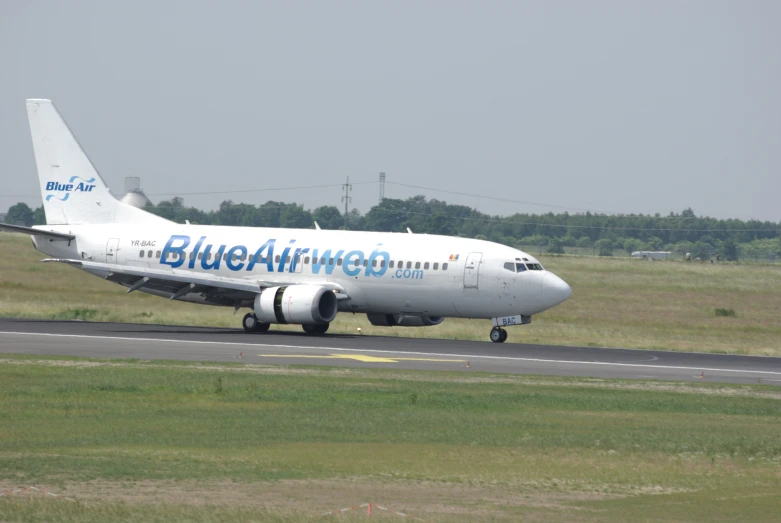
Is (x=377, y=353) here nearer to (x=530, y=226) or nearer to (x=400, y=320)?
(x=400, y=320)

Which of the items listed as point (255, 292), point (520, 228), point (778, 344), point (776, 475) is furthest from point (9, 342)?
point (520, 228)

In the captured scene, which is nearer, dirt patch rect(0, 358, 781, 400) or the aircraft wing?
dirt patch rect(0, 358, 781, 400)

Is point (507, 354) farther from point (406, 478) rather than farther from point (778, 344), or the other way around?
point (406, 478)

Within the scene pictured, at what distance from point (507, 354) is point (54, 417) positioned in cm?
1966

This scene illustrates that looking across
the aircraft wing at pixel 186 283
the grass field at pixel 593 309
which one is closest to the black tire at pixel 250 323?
the aircraft wing at pixel 186 283

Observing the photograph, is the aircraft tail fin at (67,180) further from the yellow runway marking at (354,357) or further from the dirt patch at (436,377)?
the dirt patch at (436,377)

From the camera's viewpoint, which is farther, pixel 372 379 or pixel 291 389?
pixel 372 379

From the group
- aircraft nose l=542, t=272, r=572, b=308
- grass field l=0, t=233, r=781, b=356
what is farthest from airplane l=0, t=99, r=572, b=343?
grass field l=0, t=233, r=781, b=356

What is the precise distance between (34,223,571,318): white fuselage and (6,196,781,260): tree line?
194 feet

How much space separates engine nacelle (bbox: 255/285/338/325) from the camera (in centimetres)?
4497

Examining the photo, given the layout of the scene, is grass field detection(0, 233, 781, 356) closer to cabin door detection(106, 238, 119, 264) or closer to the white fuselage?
cabin door detection(106, 238, 119, 264)

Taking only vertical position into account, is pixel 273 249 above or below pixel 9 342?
above

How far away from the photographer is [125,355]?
1400 inches

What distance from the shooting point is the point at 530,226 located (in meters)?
176
